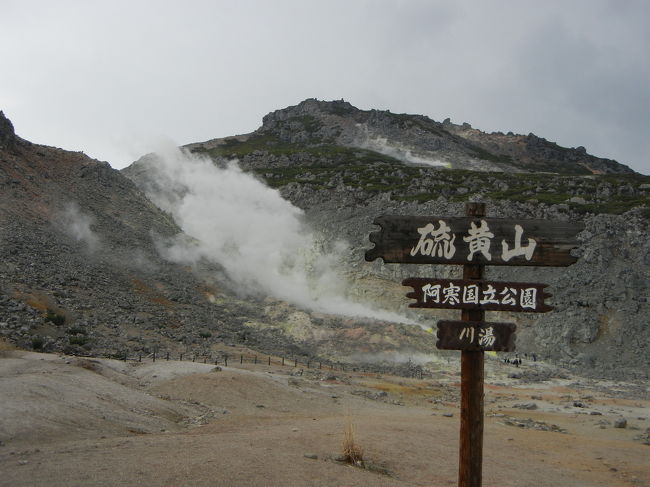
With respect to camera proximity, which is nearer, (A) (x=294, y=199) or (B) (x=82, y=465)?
(B) (x=82, y=465)

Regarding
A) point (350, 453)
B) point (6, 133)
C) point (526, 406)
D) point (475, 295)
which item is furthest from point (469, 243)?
point (6, 133)

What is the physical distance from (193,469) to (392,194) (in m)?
58.8

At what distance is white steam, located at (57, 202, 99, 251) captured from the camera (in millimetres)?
43312

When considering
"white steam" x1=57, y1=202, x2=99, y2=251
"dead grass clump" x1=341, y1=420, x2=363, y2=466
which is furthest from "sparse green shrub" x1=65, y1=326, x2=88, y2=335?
"dead grass clump" x1=341, y1=420, x2=363, y2=466

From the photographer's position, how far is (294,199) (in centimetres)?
7050

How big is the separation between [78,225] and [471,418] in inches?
1783

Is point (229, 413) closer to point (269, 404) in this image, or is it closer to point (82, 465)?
point (269, 404)

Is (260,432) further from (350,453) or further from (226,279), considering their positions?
(226,279)

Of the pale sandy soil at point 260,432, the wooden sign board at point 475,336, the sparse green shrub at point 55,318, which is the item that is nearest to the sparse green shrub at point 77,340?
the sparse green shrub at point 55,318

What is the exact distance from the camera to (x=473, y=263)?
6.61 m

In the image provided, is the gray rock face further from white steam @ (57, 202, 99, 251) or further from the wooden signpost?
the wooden signpost

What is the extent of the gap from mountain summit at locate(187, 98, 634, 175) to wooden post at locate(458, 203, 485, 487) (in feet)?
292

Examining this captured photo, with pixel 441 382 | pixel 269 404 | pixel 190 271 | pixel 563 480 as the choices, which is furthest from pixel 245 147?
pixel 563 480

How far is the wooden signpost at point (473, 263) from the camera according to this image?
6.40 meters
